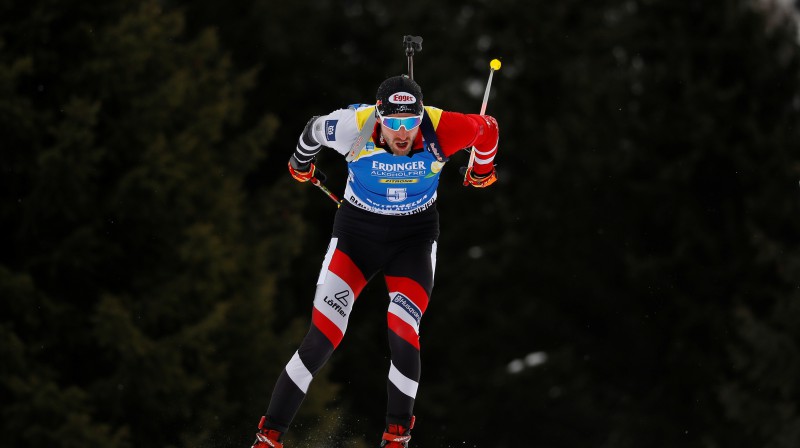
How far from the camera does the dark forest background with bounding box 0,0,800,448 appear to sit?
24.8 metres

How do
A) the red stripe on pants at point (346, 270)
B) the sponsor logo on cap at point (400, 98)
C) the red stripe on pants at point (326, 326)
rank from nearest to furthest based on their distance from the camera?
1. the sponsor logo on cap at point (400, 98)
2. the red stripe on pants at point (326, 326)
3. the red stripe on pants at point (346, 270)

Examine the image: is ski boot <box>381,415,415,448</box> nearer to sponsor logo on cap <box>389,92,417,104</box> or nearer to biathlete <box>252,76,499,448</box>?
biathlete <box>252,76,499,448</box>

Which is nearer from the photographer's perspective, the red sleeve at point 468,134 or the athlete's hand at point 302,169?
the red sleeve at point 468,134

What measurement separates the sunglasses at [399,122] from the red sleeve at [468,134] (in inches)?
10.9

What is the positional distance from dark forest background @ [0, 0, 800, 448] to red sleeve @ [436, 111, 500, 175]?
14054 mm

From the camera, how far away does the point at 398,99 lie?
1005 cm

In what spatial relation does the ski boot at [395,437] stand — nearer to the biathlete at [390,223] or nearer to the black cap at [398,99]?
the biathlete at [390,223]

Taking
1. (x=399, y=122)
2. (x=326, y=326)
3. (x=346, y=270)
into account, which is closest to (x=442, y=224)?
(x=346, y=270)

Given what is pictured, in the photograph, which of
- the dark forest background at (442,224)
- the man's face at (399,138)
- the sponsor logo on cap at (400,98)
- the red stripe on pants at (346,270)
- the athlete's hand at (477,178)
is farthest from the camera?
the dark forest background at (442,224)

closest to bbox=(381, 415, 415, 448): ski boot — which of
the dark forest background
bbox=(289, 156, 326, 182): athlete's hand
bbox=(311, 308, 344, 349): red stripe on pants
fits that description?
bbox=(311, 308, 344, 349): red stripe on pants

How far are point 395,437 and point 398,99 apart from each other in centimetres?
239

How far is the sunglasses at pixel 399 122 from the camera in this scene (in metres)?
10.1

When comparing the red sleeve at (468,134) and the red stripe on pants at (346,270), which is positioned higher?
the red sleeve at (468,134)

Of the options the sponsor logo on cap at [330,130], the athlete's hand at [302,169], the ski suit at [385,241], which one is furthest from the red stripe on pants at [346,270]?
the sponsor logo on cap at [330,130]
